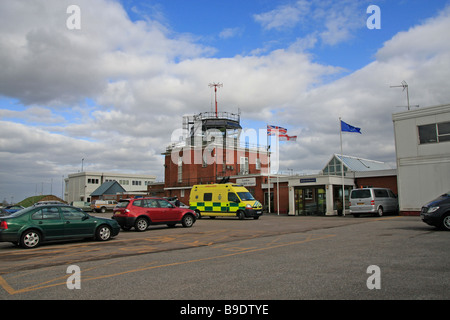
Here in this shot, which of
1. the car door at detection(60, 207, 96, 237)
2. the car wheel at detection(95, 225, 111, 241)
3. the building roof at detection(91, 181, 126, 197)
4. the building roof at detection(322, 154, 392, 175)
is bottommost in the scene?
the car wheel at detection(95, 225, 111, 241)

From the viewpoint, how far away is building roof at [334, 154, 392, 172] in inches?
1516

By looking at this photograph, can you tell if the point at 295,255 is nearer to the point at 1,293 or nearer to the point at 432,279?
the point at 432,279

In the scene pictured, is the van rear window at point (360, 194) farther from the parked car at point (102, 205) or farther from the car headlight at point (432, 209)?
the parked car at point (102, 205)

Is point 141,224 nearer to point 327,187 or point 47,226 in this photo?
point 47,226

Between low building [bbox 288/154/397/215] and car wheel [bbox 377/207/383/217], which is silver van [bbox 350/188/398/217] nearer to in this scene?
car wheel [bbox 377/207/383/217]

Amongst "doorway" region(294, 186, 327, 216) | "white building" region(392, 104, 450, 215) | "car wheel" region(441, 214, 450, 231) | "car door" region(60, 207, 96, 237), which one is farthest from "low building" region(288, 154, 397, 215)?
"car door" region(60, 207, 96, 237)

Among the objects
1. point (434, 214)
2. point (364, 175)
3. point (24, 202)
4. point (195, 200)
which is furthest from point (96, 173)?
point (434, 214)

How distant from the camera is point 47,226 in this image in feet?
38.6

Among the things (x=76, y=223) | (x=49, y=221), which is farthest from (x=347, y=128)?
(x=49, y=221)

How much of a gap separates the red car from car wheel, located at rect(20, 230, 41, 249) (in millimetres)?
5781

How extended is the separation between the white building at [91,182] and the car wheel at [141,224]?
204ft

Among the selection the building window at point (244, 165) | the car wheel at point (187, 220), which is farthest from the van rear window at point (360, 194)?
the building window at point (244, 165)

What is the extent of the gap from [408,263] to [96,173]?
264ft

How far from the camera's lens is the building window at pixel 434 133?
21.9 metres
